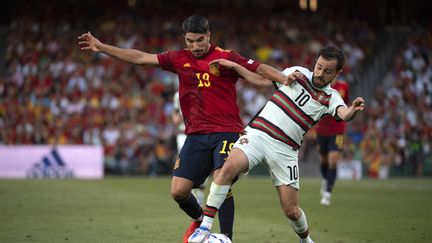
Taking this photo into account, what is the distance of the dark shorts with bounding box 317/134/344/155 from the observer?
16516 mm

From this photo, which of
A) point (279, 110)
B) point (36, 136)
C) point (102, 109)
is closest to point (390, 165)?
point (102, 109)

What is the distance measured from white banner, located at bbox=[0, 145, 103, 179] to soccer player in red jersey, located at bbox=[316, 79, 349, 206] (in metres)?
12.7

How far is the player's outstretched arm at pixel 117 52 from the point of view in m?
8.67

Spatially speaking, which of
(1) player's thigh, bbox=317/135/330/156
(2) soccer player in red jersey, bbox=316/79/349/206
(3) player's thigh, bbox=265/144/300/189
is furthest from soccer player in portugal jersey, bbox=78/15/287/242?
(1) player's thigh, bbox=317/135/330/156

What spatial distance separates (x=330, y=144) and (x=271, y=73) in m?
8.52

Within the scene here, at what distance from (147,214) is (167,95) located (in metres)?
19.0

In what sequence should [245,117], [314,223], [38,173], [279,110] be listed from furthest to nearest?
[245,117] → [38,173] → [314,223] → [279,110]

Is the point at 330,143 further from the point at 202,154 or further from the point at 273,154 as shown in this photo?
the point at 273,154

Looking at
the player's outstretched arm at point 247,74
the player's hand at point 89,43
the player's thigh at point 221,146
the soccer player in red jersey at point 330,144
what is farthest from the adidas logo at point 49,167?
the player's outstretched arm at point 247,74

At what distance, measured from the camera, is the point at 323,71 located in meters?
8.45

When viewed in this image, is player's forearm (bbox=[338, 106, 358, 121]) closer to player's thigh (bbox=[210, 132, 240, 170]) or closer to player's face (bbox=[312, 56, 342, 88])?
player's face (bbox=[312, 56, 342, 88])

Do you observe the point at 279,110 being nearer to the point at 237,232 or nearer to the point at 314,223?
the point at 237,232

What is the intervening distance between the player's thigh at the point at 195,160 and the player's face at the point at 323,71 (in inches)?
55.5

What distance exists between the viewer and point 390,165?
29578 millimetres
